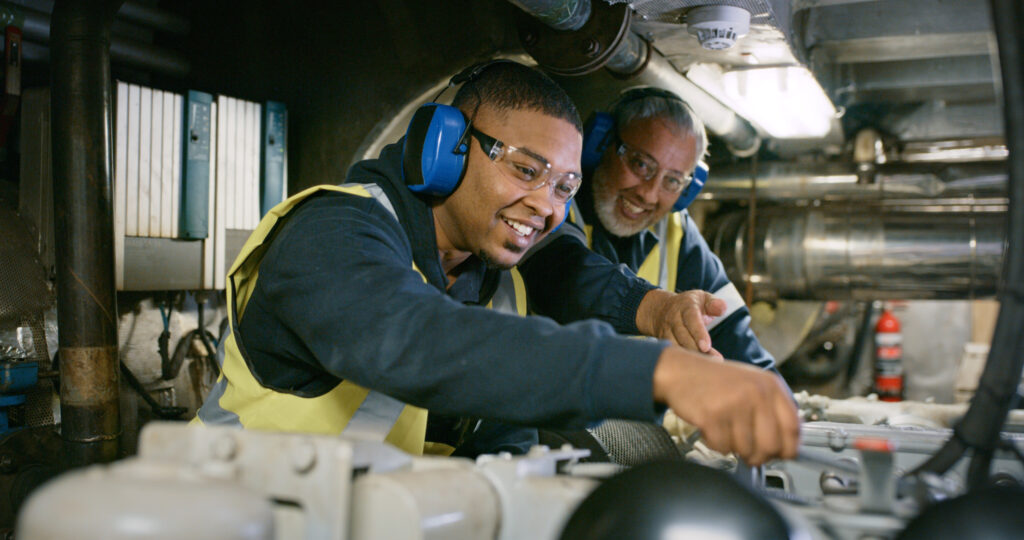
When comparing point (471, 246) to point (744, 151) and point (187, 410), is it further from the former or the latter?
point (744, 151)

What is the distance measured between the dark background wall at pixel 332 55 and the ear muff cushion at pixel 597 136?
1.19 ft

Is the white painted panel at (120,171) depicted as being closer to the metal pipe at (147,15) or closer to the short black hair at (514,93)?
the metal pipe at (147,15)

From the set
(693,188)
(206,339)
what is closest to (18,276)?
(206,339)

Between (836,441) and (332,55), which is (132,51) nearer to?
(332,55)

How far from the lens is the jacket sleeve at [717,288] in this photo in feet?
7.62

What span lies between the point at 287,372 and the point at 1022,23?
1.24 m

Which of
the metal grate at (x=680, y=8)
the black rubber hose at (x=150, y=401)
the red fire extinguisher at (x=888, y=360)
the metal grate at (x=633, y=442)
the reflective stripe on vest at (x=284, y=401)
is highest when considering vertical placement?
the metal grate at (x=680, y=8)

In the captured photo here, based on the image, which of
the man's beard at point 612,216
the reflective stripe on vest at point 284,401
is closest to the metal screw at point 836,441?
the reflective stripe on vest at point 284,401

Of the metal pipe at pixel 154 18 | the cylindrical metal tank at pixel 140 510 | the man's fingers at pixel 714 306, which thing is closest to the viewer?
the cylindrical metal tank at pixel 140 510

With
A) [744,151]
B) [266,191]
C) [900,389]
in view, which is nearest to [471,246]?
[266,191]

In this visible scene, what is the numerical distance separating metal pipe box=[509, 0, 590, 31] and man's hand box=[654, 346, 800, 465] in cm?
120

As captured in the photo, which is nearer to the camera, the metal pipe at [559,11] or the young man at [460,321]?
the young man at [460,321]

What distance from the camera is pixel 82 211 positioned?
81.9 inches

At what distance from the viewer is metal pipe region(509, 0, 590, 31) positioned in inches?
73.6
